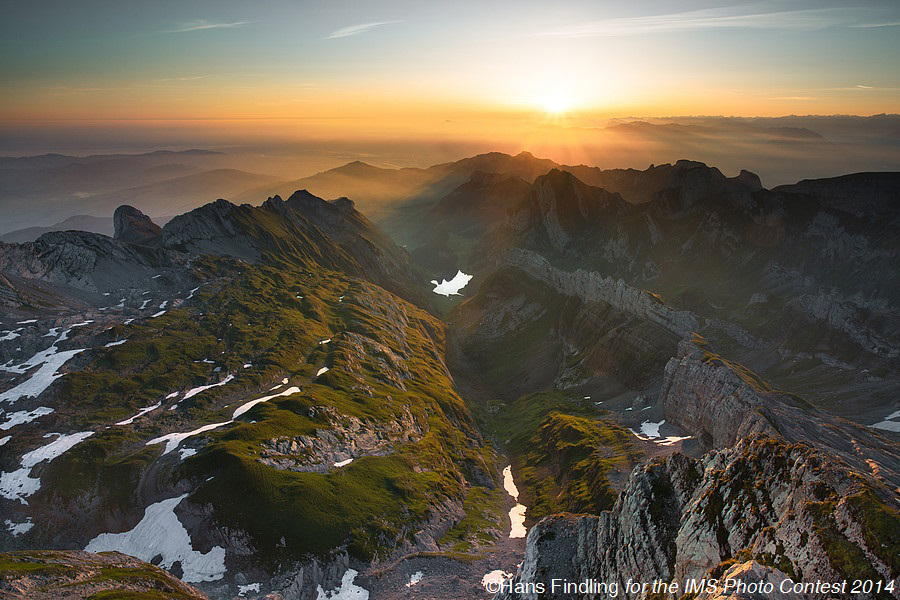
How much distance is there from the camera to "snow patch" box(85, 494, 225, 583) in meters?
85.8

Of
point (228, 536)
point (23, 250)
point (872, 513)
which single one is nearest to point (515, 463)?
point (228, 536)

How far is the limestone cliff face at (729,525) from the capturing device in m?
38.1

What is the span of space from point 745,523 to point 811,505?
780 cm

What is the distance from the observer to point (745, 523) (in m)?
47.9

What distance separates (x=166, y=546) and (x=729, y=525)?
88.6 meters

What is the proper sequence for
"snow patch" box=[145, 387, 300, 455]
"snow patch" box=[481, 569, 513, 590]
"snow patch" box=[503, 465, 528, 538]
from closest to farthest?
"snow patch" box=[481, 569, 513, 590] → "snow patch" box=[145, 387, 300, 455] → "snow patch" box=[503, 465, 528, 538]

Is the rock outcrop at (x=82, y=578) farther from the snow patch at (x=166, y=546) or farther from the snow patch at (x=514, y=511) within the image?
the snow patch at (x=514, y=511)

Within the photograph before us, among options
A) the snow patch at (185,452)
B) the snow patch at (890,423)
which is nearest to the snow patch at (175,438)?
the snow patch at (185,452)

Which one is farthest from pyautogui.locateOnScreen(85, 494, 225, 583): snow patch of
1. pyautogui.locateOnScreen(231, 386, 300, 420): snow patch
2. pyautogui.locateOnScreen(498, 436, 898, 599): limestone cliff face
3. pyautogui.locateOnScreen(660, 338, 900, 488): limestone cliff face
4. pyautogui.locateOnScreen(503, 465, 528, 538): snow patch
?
pyautogui.locateOnScreen(660, 338, 900, 488): limestone cliff face

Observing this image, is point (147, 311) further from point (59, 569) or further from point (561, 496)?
point (561, 496)

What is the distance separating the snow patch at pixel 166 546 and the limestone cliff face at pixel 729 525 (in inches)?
1973

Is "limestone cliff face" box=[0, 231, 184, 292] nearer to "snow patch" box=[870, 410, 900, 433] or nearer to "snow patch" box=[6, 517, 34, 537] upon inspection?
"snow patch" box=[6, 517, 34, 537]

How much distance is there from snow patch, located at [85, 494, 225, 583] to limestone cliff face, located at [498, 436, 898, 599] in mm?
50117

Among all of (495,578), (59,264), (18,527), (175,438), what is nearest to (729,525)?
(495,578)
